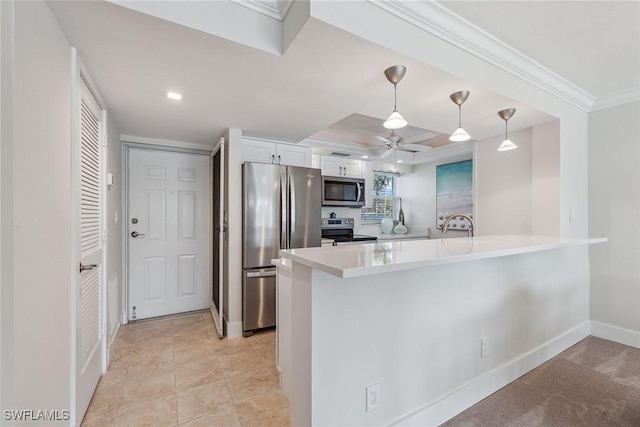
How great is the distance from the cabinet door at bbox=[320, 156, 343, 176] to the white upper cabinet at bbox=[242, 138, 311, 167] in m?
0.45

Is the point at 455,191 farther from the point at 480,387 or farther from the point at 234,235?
the point at 234,235

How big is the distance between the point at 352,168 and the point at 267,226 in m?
1.85

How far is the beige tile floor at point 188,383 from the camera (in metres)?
1.74

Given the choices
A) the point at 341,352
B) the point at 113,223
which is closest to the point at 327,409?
the point at 341,352

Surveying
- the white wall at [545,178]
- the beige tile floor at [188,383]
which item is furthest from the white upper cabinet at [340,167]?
the beige tile floor at [188,383]

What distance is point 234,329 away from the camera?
9.50ft

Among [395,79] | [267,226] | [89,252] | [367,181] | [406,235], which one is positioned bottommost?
[406,235]

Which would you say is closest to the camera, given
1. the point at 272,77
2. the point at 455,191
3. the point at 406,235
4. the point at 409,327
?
the point at 409,327

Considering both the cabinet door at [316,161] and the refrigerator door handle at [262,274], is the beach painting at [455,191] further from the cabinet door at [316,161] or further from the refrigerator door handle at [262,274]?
the refrigerator door handle at [262,274]

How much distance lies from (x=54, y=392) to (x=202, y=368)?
1.16 metres

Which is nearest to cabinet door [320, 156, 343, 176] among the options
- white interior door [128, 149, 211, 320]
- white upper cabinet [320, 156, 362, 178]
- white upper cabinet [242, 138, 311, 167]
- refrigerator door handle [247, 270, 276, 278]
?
white upper cabinet [320, 156, 362, 178]

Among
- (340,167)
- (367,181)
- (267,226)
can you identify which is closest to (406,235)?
(367,181)

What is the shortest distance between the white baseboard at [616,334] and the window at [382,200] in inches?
120

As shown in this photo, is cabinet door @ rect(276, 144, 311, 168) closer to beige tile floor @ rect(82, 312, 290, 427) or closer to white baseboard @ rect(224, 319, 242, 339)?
white baseboard @ rect(224, 319, 242, 339)
